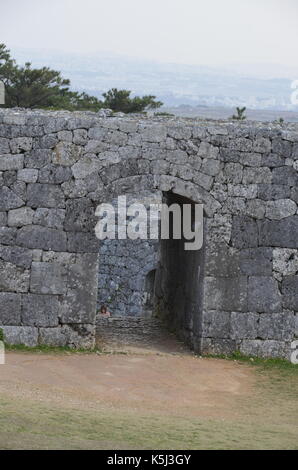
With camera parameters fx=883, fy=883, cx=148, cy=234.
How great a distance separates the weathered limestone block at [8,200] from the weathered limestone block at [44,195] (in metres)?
0.17

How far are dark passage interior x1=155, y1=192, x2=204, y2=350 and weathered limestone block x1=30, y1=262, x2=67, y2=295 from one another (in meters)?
2.20

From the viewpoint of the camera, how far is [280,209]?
1383 cm

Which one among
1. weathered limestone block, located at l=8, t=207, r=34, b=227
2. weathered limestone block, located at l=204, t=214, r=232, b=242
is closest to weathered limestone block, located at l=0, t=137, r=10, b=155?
weathered limestone block, located at l=8, t=207, r=34, b=227

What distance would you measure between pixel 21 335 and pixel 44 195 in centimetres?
213

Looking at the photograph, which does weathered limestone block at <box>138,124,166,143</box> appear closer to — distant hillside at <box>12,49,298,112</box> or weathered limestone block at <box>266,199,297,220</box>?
weathered limestone block at <box>266,199,297,220</box>

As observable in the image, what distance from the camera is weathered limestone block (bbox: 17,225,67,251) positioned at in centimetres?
1330

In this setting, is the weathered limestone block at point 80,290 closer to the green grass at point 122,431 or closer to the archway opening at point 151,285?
the archway opening at point 151,285

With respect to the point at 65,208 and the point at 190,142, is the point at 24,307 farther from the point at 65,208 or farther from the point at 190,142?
the point at 190,142

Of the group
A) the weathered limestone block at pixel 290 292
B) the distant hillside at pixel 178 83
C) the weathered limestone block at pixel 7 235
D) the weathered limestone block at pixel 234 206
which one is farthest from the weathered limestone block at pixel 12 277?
the distant hillside at pixel 178 83

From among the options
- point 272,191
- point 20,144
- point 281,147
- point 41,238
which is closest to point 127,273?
point 272,191

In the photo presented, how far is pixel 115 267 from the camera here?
23016mm

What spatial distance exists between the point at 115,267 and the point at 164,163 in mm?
9797

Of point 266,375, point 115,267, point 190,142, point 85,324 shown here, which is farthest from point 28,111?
point 115,267

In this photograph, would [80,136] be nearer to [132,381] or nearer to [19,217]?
[19,217]
